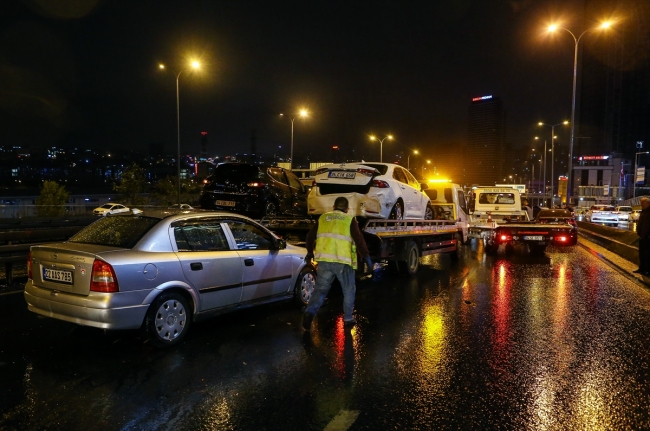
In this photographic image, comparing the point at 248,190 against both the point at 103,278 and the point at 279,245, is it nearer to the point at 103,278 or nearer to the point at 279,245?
the point at 279,245

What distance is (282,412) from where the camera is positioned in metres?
4.13

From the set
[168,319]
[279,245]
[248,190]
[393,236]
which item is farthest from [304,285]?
[248,190]

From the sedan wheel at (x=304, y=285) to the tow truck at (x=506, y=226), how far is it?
30.5ft

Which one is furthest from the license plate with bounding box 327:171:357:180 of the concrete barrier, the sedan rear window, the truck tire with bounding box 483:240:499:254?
the concrete barrier

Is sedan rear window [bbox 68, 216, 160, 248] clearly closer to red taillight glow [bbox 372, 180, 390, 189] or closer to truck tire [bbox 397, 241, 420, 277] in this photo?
red taillight glow [bbox 372, 180, 390, 189]

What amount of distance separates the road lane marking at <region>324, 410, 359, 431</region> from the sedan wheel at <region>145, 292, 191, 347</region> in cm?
250

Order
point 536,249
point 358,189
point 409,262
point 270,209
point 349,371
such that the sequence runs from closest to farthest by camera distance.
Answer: point 349,371 → point 358,189 → point 409,262 → point 270,209 → point 536,249

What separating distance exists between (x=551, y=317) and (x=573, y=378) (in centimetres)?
276

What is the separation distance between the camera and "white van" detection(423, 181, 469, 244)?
51.1ft

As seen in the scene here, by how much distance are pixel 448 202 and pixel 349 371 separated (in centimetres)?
1143

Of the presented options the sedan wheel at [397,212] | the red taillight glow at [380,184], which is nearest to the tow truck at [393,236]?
the sedan wheel at [397,212]

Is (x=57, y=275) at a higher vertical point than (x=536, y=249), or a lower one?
higher

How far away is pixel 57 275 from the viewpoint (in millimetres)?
5613

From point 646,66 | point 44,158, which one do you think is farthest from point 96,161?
point 646,66
